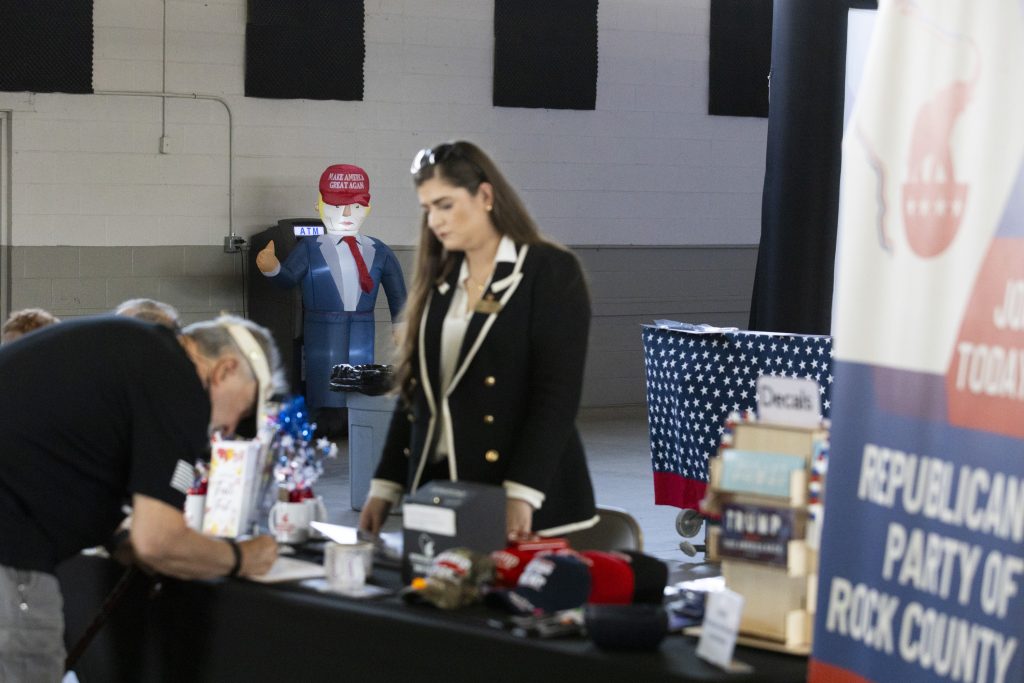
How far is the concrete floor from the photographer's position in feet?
21.0

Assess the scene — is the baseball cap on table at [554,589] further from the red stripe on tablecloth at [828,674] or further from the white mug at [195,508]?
the white mug at [195,508]

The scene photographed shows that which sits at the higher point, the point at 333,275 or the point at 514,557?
the point at 333,275

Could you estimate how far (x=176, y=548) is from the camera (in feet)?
8.34

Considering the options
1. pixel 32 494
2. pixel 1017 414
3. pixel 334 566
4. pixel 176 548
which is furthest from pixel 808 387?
pixel 32 494

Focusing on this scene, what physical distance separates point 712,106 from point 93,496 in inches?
336

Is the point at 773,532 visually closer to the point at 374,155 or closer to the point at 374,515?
the point at 374,515

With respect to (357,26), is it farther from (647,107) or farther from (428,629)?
(428,629)

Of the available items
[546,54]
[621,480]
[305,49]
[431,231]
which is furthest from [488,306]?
[546,54]

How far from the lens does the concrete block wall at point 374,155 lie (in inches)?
330

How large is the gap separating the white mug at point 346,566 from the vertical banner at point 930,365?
34.0 inches

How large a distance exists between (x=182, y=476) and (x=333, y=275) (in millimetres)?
5935

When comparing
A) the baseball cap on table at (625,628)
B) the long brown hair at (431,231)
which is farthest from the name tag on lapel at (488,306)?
the baseball cap on table at (625,628)

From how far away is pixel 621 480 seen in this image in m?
7.81

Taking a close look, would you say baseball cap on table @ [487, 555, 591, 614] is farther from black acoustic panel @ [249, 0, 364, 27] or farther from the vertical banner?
black acoustic panel @ [249, 0, 364, 27]
